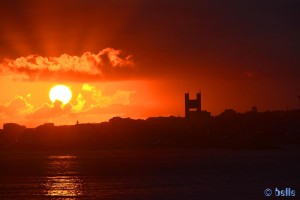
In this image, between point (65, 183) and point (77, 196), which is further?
point (65, 183)

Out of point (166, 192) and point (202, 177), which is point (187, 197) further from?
point (202, 177)

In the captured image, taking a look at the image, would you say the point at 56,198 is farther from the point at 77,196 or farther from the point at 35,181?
the point at 35,181

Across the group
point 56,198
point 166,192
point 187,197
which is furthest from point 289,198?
point 56,198

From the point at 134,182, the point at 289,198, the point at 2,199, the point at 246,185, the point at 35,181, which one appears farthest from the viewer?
the point at 35,181

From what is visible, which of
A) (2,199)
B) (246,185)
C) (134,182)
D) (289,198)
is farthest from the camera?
(134,182)

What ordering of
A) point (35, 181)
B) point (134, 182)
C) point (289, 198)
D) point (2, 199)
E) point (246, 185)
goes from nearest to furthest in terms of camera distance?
point (289, 198), point (2, 199), point (246, 185), point (134, 182), point (35, 181)

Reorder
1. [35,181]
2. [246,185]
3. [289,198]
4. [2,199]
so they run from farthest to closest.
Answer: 1. [35,181]
2. [246,185]
3. [2,199]
4. [289,198]

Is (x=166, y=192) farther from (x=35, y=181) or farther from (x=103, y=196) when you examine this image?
(x=35, y=181)

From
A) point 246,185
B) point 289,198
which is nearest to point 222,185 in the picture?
point 246,185

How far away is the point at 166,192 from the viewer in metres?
65.3

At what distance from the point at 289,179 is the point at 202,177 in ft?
40.9

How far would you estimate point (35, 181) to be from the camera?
278ft

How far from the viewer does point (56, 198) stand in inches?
2462

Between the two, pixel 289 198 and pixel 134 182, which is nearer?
pixel 289 198
